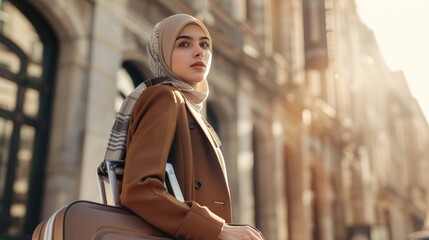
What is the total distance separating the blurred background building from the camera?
6.25 metres

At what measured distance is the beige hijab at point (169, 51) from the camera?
2146mm

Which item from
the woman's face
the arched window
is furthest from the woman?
the arched window

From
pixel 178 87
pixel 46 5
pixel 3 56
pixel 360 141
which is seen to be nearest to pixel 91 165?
pixel 3 56

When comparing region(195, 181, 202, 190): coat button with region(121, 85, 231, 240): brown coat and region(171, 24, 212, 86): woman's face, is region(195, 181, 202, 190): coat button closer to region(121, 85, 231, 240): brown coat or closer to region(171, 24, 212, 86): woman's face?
region(121, 85, 231, 240): brown coat

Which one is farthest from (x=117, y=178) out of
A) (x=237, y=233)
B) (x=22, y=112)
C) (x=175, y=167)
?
(x=22, y=112)

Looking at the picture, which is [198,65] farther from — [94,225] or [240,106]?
[240,106]

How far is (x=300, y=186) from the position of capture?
13492 mm

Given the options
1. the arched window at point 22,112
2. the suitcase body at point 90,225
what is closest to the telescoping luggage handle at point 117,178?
the suitcase body at point 90,225

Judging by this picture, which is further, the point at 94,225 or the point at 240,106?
the point at 240,106

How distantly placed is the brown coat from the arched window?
444cm

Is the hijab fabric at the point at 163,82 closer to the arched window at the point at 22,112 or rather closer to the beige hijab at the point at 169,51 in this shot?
the beige hijab at the point at 169,51

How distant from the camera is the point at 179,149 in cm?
195

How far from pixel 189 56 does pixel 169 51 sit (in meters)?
0.09

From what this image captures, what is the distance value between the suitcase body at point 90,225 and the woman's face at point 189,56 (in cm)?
69
